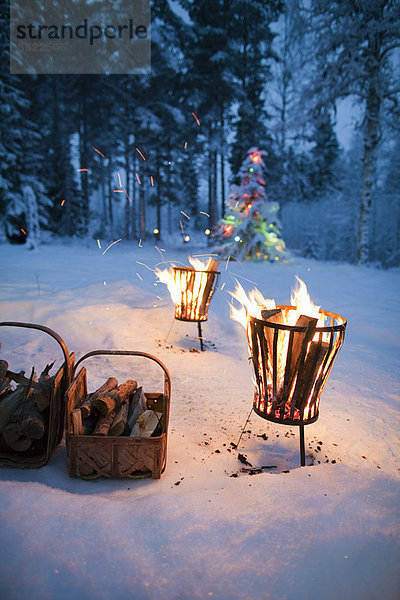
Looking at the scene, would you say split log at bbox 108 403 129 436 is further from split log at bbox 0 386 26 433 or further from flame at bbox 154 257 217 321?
flame at bbox 154 257 217 321

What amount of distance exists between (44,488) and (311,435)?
6.19ft

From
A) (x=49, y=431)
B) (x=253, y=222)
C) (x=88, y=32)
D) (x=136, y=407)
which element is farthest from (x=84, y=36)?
(x=49, y=431)

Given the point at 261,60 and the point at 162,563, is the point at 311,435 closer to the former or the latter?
the point at 162,563

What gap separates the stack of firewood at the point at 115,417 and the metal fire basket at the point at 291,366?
74 cm

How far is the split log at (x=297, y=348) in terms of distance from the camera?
6.98 ft

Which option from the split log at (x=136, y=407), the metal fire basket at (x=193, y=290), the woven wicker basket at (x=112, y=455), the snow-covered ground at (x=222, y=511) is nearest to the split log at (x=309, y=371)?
the snow-covered ground at (x=222, y=511)

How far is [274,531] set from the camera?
65.9 inches

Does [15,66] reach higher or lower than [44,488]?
higher

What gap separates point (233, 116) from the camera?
1842cm

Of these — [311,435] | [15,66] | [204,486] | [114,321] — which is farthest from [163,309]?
[15,66]

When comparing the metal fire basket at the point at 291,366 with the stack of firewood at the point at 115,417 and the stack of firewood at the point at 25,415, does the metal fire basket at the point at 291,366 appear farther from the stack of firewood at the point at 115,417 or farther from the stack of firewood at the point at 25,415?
the stack of firewood at the point at 25,415

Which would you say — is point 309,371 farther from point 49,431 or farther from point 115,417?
point 49,431

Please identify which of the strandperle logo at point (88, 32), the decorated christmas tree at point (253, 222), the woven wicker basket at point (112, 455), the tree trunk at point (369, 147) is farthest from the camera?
the strandperle logo at point (88, 32)

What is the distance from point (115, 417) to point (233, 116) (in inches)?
754
